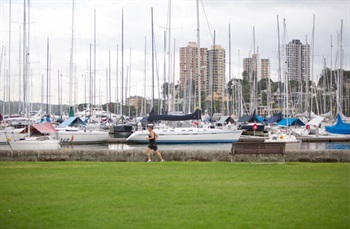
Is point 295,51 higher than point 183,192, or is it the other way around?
point 295,51

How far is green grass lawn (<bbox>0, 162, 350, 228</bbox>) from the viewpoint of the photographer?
12016 mm

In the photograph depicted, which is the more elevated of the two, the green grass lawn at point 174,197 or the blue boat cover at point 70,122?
the blue boat cover at point 70,122

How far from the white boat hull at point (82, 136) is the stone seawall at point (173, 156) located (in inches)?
1310

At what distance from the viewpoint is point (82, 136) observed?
62.2 metres

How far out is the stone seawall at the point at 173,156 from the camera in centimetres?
2645

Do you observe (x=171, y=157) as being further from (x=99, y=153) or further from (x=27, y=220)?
(x=27, y=220)

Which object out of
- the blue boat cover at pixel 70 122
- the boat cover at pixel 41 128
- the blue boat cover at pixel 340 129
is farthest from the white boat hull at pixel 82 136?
the blue boat cover at pixel 340 129

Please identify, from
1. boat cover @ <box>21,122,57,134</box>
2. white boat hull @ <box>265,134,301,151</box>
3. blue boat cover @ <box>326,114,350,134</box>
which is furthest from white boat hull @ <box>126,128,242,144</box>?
boat cover @ <box>21,122,57,134</box>

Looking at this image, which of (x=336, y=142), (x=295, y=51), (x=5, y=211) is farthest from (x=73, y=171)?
(x=295, y=51)

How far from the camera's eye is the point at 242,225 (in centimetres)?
1170

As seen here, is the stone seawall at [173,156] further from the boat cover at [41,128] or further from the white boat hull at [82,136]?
the white boat hull at [82,136]

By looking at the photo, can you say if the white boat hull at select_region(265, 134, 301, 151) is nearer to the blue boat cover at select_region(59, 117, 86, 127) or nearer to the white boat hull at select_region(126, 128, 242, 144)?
the white boat hull at select_region(126, 128, 242, 144)

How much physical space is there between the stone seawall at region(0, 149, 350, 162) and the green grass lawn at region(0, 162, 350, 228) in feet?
16.4

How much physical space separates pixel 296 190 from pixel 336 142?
52.1 metres
